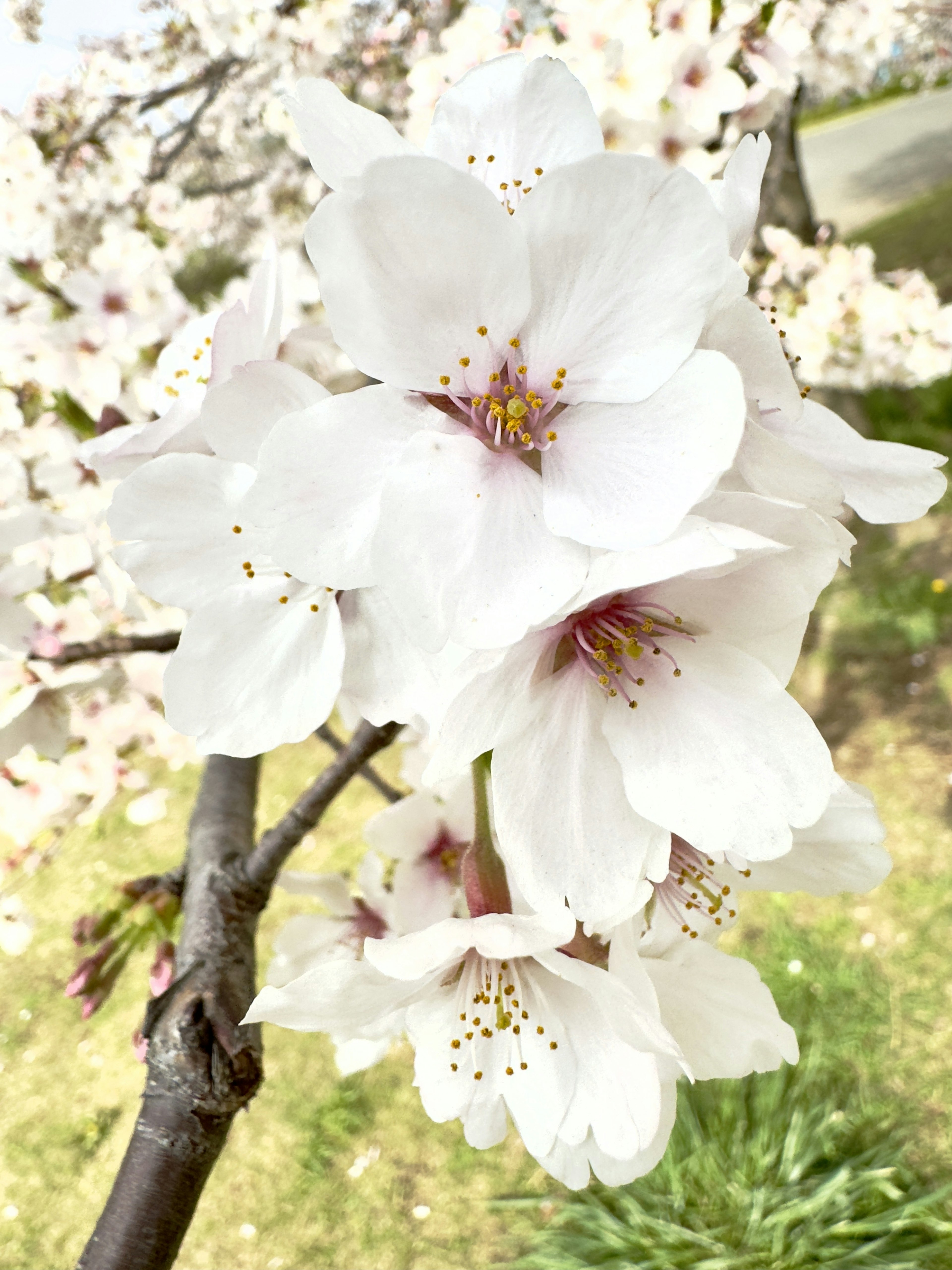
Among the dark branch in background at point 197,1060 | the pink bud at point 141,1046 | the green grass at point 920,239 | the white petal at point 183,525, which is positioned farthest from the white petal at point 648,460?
the green grass at point 920,239

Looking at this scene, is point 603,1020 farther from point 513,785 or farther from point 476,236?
point 476,236

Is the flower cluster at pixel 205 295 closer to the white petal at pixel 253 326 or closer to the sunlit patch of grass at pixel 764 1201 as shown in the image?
the white petal at pixel 253 326

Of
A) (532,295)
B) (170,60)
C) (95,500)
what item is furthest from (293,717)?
(170,60)

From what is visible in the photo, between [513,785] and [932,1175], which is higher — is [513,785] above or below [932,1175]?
above

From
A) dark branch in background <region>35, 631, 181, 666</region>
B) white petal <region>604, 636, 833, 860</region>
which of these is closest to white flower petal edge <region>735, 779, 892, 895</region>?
white petal <region>604, 636, 833, 860</region>

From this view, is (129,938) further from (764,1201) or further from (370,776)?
(764,1201)

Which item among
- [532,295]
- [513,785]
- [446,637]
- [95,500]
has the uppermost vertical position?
[532,295]

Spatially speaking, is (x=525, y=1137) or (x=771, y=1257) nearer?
(x=525, y=1137)
